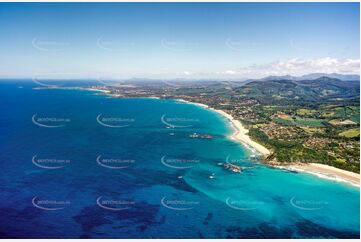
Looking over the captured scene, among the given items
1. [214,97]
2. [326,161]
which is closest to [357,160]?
[326,161]

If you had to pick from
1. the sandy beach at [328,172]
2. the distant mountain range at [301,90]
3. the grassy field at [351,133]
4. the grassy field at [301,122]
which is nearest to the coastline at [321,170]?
the sandy beach at [328,172]

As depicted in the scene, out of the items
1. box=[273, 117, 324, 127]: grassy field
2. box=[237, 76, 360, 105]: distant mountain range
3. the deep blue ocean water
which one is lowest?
→ the deep blue ocean water

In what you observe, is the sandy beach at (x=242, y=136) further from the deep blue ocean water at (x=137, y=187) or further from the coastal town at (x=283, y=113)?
the deep blue ocean water at (x=137, y=187)

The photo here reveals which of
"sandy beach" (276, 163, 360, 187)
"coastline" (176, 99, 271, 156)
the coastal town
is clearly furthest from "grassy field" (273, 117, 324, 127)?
"sandy beach" (276, 163, 360, 187)

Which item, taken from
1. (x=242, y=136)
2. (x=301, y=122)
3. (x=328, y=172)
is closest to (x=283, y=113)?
(x=301, y=122)

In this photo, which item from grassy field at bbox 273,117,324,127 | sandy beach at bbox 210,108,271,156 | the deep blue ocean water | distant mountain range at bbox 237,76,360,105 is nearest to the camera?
the deep blue ocean water

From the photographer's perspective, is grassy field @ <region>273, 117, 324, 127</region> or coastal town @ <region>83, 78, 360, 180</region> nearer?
coastal town @ <region>83, 78, 360, 180</region>

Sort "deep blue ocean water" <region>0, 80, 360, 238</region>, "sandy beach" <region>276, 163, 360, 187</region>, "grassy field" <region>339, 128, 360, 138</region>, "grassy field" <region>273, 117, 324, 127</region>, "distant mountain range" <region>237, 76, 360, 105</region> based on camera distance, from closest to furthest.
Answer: "deep blue ocean water" <region>0, 80, 360, 238</region>
"sandy beach" <region>276, 163, 360, 187</region>
"grassy field" <region>339, 128, 360, 138</region>
"grassy field" <region>273, 117, 324, 127</region>
"distant mountain range" <region>237, 76, 360, 105</region>

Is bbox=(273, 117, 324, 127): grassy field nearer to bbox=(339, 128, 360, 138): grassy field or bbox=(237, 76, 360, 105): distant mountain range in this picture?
bbox=(339, 128, 360, 138): grassy field

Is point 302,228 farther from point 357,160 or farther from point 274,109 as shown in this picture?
point 274,109
